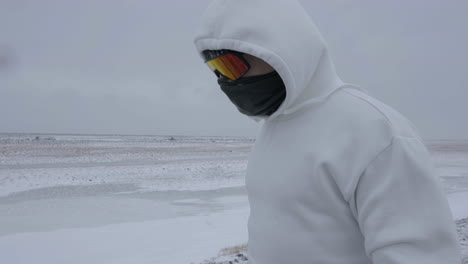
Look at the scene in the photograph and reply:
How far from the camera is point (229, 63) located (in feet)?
3.66

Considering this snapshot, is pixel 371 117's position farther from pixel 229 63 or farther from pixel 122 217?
pixel 122 217

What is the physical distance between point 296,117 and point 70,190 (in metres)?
11.3

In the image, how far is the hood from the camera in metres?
1.01

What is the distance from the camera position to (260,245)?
48.1 inches

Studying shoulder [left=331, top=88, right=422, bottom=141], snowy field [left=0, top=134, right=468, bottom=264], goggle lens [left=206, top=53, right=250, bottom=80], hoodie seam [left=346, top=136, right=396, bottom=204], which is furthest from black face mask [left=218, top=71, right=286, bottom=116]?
snowy field [left=0, top=134, right=468, bottom=264]

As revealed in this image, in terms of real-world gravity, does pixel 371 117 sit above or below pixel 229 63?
below

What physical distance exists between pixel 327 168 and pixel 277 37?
436mm

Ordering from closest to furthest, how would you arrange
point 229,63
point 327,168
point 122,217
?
point 327,168, point 229,63, point 122,217

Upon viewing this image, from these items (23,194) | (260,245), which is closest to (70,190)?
(23,194)

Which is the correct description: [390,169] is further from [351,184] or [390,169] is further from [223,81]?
[223,81]

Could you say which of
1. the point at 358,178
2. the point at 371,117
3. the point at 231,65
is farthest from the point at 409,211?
the point at 231,65

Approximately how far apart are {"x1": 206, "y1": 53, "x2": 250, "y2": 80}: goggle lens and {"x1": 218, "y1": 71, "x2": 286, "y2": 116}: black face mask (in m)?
0.02

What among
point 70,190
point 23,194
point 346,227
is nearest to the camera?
point 346,227

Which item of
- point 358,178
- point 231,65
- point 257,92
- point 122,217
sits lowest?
point 122,217
